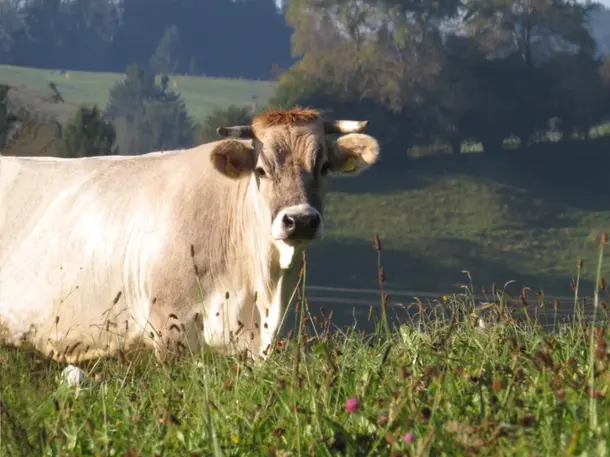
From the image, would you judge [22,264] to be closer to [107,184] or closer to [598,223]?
[107,184]

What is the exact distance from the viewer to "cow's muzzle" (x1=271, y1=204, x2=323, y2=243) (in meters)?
8.87

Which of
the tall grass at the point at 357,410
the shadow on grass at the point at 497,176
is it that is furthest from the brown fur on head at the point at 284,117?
the shadow on grass at the point at 497,176

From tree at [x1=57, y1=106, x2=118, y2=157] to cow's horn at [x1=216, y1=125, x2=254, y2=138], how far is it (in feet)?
324

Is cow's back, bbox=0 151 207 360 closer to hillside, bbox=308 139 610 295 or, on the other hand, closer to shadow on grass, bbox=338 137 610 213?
hillside, bbox=308 139 610 295

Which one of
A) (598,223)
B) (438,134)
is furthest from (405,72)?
(598,223)

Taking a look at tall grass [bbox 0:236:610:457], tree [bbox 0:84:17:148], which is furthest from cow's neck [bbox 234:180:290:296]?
tree [bbox 0:84:17:148]

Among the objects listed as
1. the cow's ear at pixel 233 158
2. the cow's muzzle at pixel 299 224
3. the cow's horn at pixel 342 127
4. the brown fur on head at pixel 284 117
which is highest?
the brown fur on head at pixel 284 117

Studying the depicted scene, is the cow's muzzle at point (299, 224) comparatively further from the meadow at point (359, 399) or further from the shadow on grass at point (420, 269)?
the shadow on grass at point (420, 269)

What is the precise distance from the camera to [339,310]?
116m

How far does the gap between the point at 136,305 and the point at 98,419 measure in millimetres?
3368

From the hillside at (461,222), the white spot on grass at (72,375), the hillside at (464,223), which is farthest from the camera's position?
the hillside at (464,223)

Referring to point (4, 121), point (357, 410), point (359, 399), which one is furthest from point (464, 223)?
point (357, 410)

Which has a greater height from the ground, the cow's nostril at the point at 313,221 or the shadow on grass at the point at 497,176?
the cow's nostril at the point at 313,221

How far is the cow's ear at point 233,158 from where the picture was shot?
9.69 meters
